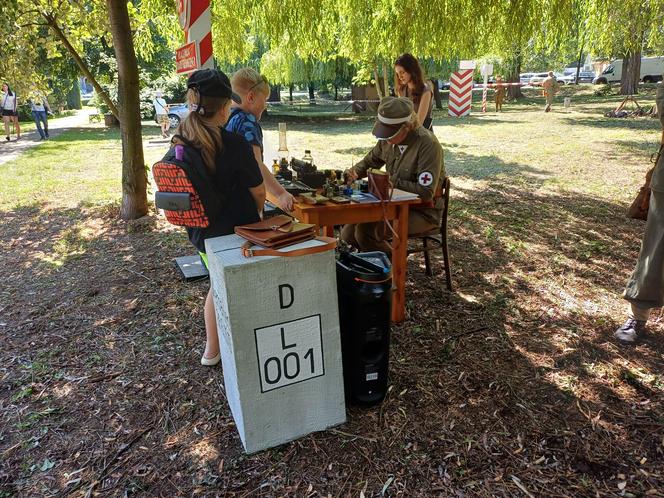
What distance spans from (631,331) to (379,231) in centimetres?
192

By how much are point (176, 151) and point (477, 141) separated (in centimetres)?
1225

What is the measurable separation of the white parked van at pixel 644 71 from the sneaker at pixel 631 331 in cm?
4141

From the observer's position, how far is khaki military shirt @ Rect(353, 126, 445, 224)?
11.6ft

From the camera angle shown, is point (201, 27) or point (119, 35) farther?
point (119, 35)

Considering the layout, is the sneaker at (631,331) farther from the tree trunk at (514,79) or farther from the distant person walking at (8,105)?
the tree trunk at (514,79)

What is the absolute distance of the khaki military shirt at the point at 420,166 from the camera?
3535mm

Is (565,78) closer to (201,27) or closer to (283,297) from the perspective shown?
(201,27)

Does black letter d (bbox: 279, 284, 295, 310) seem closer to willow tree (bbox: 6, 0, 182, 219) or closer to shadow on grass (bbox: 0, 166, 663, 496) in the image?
shadow on grass (bbox: 0, 166, 663, 496)

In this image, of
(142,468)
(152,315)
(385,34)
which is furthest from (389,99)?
(385,34)

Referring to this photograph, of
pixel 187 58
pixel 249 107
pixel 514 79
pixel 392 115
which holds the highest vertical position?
pixel 514 79

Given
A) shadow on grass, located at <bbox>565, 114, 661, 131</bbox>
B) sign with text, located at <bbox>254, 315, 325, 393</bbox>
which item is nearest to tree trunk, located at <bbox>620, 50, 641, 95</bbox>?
shadow on grass, located at <bbox>565, 114, 661, 131</bbox>

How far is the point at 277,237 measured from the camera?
2164 millimetres

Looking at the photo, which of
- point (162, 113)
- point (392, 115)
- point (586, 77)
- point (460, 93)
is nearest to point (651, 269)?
point (392, 115)

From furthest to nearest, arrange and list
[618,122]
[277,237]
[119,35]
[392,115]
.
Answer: [618,122] → [119,35] → [392,115] → [277,237]
